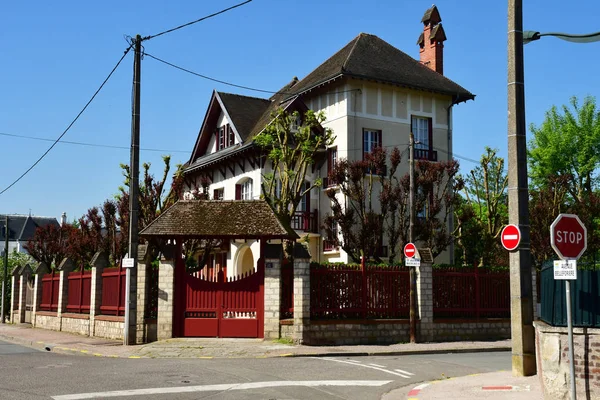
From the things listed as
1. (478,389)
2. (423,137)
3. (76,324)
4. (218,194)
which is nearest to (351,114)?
(423,137)

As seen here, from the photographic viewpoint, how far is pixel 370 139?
1192 inches

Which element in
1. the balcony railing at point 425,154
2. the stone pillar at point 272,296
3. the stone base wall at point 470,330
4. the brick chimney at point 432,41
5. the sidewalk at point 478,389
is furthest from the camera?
the brick chimney at point 432,41

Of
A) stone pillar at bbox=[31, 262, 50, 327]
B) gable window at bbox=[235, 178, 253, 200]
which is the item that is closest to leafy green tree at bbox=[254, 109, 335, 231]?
gable window at bbox=[235, 178, 253, 200]

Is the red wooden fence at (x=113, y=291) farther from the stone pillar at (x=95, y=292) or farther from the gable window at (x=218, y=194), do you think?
the gable window at (x=218, y=194)

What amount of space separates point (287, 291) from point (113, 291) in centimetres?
606

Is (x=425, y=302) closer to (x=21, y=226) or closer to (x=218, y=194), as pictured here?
(x=218, y=194)

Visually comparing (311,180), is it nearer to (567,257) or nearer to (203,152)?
(203,152)

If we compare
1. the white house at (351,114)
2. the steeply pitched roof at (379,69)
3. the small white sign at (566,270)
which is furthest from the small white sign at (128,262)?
the steeply pitched roof at (379,69)

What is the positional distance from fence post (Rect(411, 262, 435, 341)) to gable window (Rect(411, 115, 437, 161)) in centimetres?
1097

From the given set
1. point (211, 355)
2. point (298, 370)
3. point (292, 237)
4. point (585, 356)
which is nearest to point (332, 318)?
point (292, 237)

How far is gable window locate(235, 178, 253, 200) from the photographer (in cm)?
3304

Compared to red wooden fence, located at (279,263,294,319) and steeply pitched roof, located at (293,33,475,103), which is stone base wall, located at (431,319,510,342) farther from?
steeply pitched roof, located at (293,33,475,103)

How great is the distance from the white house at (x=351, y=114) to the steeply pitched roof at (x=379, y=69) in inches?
1.7

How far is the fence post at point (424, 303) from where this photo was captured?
20.7m
